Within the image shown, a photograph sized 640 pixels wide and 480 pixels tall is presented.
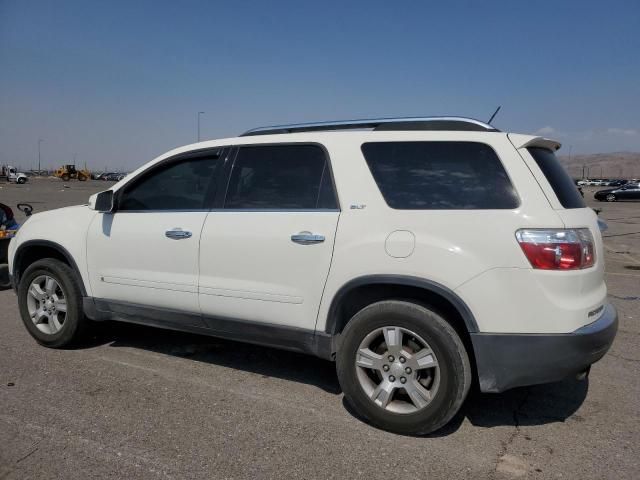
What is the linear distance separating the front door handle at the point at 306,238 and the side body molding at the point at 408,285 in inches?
13.7

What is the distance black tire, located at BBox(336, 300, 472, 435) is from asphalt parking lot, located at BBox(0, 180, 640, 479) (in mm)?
118

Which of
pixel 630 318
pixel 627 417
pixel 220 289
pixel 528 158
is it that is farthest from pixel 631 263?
pixel 220 289

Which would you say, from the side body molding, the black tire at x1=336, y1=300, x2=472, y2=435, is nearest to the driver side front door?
the side body molding

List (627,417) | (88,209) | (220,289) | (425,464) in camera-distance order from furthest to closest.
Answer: (88,209) → (220,289) → (627,417) → (425,464)

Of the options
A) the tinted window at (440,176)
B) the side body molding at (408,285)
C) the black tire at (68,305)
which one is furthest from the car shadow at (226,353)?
the tinted window at (440,176)

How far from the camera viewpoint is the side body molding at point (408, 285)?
302cm

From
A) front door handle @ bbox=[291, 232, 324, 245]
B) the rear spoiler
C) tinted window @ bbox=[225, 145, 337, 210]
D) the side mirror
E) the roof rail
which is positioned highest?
the roof rail

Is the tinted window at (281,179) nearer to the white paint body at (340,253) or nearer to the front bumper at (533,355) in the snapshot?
the white paint body at (340,253)

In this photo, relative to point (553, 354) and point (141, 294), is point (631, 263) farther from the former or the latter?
point (141, 294)

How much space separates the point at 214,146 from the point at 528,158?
2.29 metres

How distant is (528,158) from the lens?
3.13 m

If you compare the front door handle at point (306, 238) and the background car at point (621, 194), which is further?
the background car at point (621, 194)

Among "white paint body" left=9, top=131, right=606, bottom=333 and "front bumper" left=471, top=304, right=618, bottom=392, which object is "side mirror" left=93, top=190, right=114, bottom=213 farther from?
"front bumper" left=471, top=304, right=618, bottom=392

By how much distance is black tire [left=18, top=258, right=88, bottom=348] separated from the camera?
4602 millimetres
